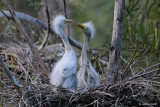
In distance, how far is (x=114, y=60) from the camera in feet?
8.23

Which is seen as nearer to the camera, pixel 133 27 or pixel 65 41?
pixel 65 41

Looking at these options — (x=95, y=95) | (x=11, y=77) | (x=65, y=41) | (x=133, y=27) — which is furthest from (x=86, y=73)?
(x=133, y=27)

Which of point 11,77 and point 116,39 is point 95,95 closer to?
point 116,39

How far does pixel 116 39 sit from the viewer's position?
2.44 meters

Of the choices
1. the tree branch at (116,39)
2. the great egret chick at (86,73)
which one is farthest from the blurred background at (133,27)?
the tree branch at (116,39)

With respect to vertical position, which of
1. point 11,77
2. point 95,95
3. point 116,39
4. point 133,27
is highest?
point 133,27

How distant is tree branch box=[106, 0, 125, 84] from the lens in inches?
94.0

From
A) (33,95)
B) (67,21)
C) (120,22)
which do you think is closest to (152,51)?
(67,21)

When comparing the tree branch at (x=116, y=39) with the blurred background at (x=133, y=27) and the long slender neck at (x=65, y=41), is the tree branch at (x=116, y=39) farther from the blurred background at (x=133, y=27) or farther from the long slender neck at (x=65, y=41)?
the blurred background at (x=133, y=27)

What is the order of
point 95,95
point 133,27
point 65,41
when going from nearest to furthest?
point 95,95 → point 65,41 → point 133,27

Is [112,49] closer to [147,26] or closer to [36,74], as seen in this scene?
[36,74]

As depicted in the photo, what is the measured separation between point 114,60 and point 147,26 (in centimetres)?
177

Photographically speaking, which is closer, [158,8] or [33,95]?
[33,95]

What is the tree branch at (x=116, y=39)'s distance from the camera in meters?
2.39
